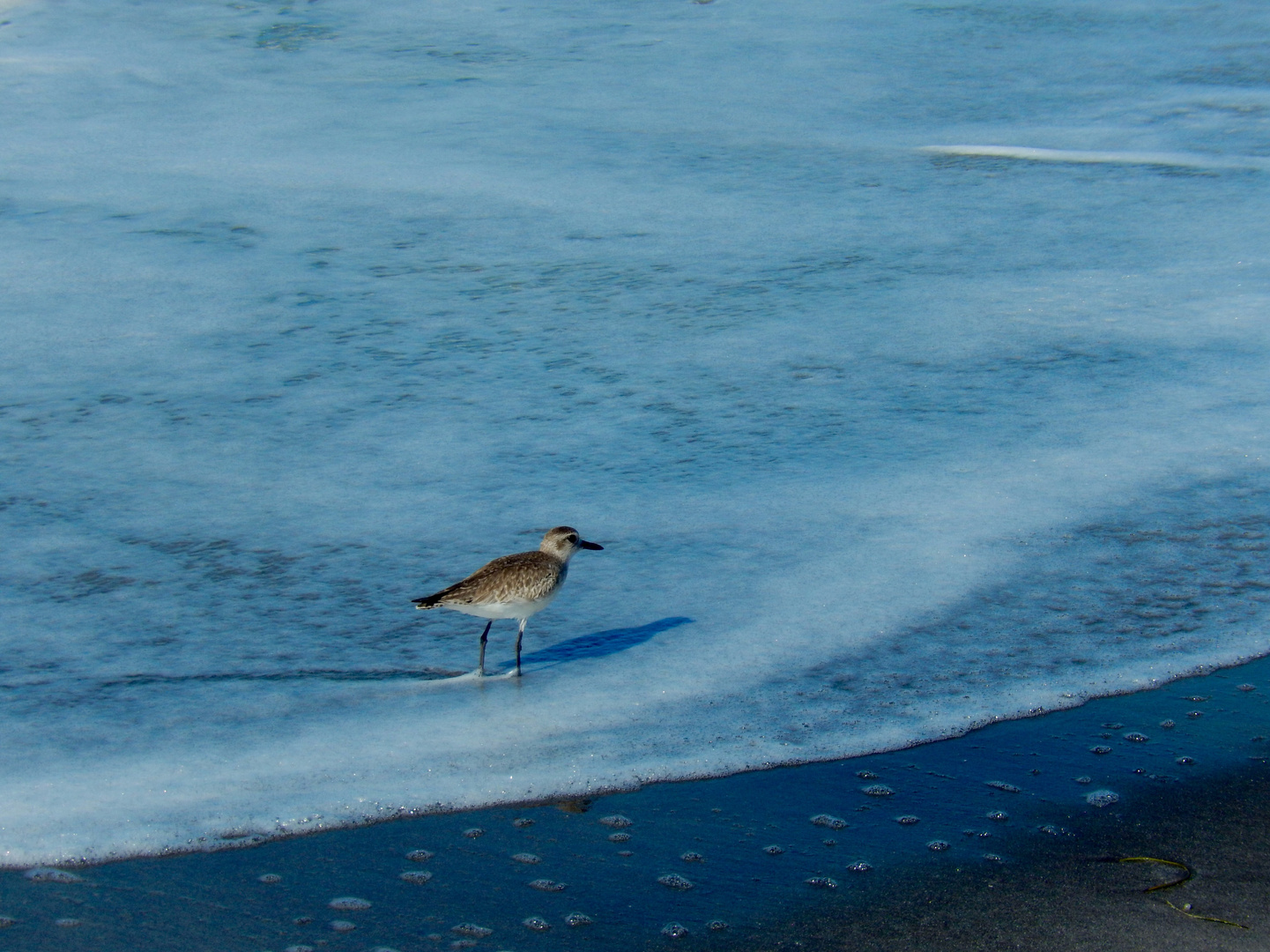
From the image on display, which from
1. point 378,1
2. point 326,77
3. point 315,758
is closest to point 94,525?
point 315,758

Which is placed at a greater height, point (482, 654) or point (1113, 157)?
point (1113, 157)

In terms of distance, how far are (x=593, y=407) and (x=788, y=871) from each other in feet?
12.9

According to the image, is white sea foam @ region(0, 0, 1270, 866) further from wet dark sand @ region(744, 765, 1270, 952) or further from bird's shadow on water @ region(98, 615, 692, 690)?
wet dark sand @ region(744, 765, 1270, 952)

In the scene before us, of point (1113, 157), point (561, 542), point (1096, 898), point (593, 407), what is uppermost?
point (1113, 157)

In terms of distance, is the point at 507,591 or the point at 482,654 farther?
the point at 482,654

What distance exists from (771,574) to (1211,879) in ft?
7.35

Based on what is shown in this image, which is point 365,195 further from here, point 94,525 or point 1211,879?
point 1211,879

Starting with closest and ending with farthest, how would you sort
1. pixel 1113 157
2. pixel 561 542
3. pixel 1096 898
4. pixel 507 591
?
pixel 1096 898 → pixel 507 591 → pixel 561 542 → pixel 1113 157

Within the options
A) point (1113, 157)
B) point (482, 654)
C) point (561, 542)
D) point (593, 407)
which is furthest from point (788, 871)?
point (1113, 157)

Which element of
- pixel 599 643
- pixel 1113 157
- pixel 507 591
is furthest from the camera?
pixel 1113 157

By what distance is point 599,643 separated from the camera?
4.96 m

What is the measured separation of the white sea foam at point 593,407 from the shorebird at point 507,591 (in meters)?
0.27

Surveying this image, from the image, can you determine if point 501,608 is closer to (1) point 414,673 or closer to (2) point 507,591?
(2) point 507,591

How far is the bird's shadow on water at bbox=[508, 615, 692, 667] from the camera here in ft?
15.9
